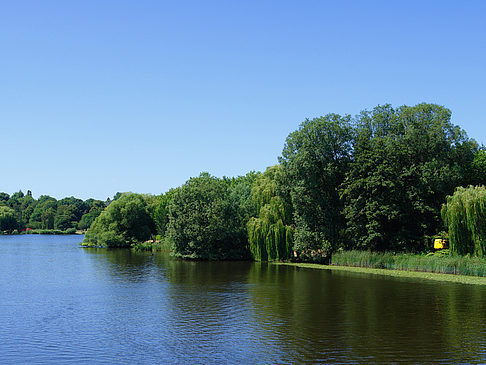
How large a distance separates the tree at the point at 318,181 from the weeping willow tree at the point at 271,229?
8.66ft

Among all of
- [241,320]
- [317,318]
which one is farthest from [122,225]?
[317,318]

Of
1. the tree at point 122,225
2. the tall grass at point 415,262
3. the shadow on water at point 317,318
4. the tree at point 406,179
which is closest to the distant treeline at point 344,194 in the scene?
the tree at point 406,179

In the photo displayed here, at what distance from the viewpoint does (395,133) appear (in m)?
76.1

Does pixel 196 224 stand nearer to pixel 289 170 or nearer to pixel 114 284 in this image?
pixel 289 170

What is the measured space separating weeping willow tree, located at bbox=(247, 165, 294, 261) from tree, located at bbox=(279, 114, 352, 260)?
264 centimetres

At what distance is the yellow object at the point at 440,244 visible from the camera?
70.1 metres

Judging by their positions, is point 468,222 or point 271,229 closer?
point 468,222

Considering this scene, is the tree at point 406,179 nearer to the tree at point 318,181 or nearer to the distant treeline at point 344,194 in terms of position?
the distant treeline at point 344,194

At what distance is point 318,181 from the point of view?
77.1m

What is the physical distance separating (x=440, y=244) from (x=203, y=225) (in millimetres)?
42863

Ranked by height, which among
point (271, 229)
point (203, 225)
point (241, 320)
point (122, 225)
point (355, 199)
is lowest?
point (241, 320)

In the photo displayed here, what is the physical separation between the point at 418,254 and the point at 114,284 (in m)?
42.9

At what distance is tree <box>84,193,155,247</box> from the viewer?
131 m

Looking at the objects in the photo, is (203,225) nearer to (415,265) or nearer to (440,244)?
(415,265)
